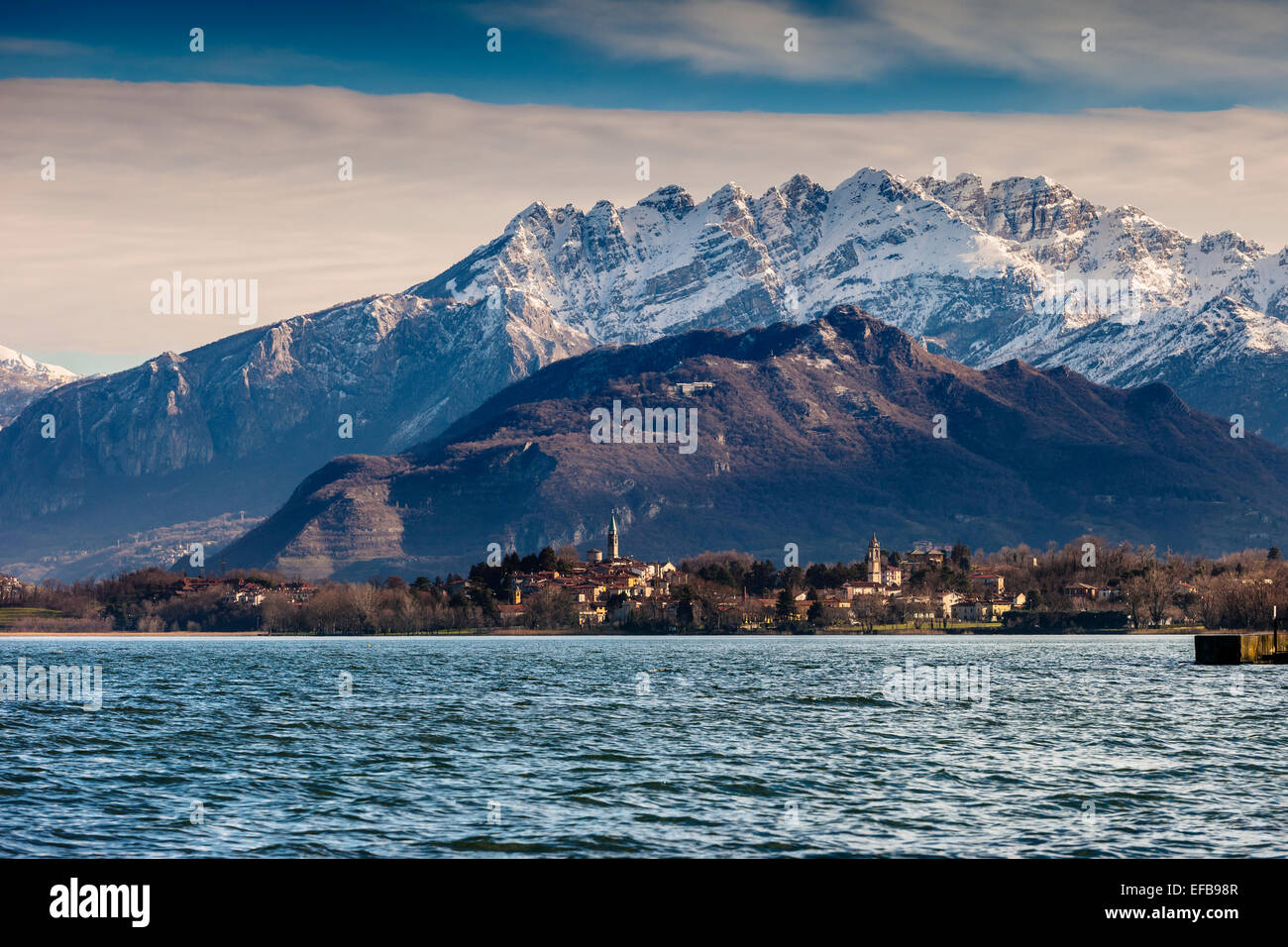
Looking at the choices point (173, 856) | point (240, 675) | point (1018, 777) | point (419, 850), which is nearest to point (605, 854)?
point (419, 850)

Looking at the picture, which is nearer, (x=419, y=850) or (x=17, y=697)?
(x=419, y=850)

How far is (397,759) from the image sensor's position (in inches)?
2692

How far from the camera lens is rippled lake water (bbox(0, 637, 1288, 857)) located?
45.3m

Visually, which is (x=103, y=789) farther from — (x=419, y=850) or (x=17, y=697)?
(x=17, y=697)

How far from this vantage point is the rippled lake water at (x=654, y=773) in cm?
4534

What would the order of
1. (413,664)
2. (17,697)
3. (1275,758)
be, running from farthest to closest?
1. (413,664)
2. (17,697)
3. (1275,758)

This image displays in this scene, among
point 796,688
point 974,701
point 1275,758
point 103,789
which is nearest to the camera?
point 103,789

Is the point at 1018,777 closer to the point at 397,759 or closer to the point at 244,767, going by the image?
the point at 397,759

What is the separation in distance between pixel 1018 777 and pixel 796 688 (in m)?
67.1

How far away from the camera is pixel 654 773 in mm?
62438

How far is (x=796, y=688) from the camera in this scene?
126750 millimetres

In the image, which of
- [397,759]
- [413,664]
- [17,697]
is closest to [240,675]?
[413,664]
